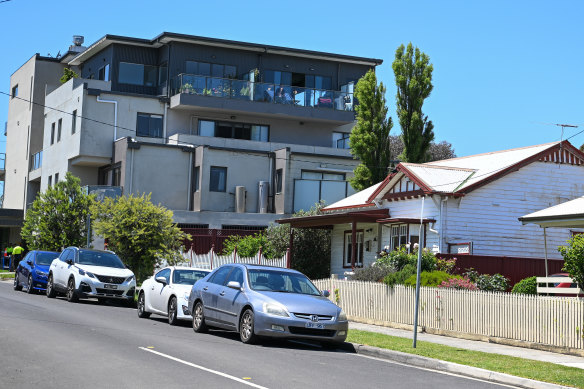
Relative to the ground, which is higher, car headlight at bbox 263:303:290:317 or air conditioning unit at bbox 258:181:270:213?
air conditioning unit at bbox 258:181:270:213

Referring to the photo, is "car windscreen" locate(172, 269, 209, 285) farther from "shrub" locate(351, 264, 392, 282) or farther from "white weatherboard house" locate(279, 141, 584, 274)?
"white weatherboard house" locate(279, 141, 584, 274)

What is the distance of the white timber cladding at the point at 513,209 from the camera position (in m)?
29.2

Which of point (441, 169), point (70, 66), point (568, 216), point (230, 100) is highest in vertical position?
point (70, 66)

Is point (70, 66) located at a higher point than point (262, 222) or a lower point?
higher

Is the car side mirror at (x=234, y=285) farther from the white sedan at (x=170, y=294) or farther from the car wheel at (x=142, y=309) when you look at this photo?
the car wheel at (x=142, y=309)

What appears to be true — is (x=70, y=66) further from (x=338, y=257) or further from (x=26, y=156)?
(x=338, y=257)

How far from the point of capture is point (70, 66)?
58812 mm

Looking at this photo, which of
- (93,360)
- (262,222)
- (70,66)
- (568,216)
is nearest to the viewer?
(93,360)

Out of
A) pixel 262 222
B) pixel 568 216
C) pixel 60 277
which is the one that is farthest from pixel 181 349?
pixel 262 222

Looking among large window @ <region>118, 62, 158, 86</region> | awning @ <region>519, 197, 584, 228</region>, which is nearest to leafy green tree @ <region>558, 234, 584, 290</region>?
awning @ <region>519, 197, 584, 228</region>

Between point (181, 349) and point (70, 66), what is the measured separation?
158 feet

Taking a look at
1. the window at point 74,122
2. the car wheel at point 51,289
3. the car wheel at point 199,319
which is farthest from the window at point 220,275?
the window at point 74,122

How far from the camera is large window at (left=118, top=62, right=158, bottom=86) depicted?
164ft

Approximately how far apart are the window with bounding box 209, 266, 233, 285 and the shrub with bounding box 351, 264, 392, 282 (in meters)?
8.63
